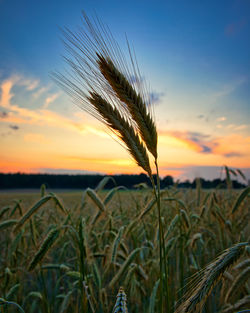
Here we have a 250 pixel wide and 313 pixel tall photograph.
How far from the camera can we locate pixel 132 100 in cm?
128

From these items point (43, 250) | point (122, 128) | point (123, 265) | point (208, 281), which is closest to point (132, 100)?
point (122, 128)

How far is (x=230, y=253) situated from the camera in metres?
1.17

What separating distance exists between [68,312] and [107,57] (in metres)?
2.72

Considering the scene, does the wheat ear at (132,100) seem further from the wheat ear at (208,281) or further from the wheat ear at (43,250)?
the wheat ear at (43,250)

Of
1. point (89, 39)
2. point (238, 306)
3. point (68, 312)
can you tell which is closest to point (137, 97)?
point (89, 39)

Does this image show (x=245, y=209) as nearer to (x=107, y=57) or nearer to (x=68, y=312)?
(x=68, y=312)

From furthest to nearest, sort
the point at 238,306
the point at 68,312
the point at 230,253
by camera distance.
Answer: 1. the point at 68,312
2. the point at 238,306
3. the point at 230,253

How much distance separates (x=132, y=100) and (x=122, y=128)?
0.16 metres

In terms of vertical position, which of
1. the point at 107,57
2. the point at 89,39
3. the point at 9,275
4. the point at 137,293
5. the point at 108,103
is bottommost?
the point at 137,293

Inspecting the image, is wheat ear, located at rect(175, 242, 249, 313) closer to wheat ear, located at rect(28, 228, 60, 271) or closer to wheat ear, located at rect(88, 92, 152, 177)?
wheat ear, located at rect(88, 92, 152, 177)

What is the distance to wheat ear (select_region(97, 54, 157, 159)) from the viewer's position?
125 centimetres

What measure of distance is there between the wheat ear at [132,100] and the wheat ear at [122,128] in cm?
4

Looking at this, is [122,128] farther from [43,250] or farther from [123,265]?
[123,265]

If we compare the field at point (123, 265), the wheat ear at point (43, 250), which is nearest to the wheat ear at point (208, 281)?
the field at point (123, 265)
